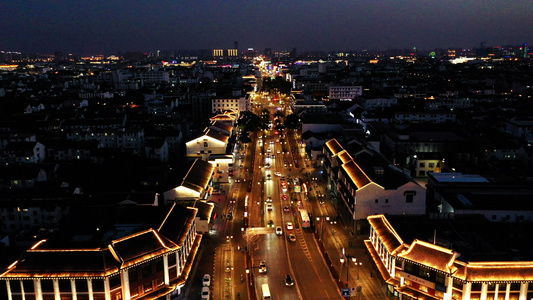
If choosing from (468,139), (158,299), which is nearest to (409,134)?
(468,139)

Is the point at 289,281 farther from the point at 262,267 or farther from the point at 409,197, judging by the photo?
the point at 409,197

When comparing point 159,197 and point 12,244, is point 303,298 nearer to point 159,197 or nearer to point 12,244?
point 159,197

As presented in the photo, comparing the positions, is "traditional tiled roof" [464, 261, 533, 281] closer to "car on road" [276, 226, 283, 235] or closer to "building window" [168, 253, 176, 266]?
"car on road" [276, 226, 283, 235]

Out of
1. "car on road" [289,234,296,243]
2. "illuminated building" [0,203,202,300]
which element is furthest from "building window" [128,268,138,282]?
"car on road" [289,234,296,243]

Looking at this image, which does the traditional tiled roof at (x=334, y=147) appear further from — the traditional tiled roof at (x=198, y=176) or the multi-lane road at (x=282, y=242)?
the traditional tiled roof at (x=198, y=176)

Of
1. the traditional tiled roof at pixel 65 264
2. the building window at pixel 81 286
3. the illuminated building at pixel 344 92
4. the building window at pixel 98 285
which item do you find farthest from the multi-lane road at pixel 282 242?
the illuminated building at pixel 344 92

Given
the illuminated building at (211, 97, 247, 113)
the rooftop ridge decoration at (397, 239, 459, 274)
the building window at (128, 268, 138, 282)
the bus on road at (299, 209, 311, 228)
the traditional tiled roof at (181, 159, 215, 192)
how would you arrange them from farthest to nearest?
the illuminated building at (211, 97, 247, 113), the traditional tiled roof at (181, 159, 215, 192), the bus on road at (299, 209, 311, 228), the building window at (128, 268, 138, 282), the rooftop ridge decoration at (397, 239, 459, 274)

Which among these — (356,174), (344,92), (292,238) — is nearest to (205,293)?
(292,238)
